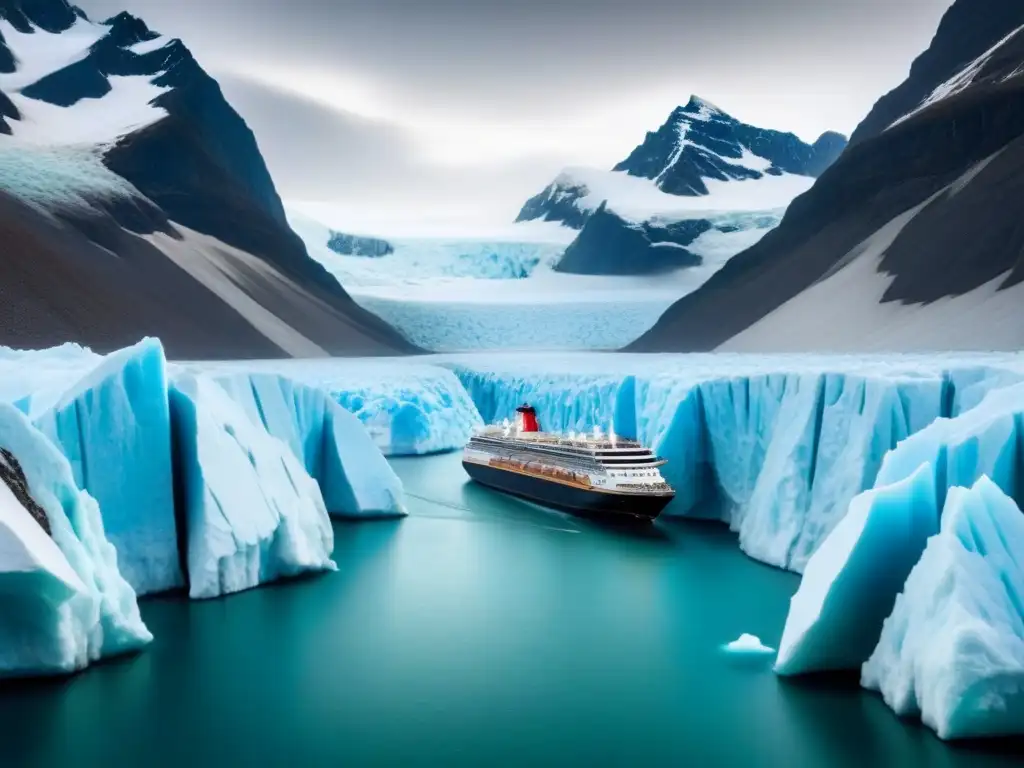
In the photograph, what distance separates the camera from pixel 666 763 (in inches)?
323

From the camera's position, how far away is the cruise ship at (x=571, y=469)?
1928 cm

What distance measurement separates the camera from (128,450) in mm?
12398

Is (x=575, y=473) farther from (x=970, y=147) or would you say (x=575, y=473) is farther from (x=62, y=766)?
(x=970, y=147)

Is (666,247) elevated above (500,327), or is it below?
above

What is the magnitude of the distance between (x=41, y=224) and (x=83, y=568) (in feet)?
137

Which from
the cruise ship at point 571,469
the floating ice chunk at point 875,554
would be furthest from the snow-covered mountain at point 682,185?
the floating ice chunk at point 875,554

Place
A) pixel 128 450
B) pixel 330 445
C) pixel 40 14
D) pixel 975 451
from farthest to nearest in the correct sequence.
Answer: pixel 40 14 → pixel 330 445 → pixel 128 450 → pixel 975 451

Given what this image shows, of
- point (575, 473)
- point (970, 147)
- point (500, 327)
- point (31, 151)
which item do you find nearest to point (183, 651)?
point (575, 473)

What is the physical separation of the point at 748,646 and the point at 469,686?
340 cm

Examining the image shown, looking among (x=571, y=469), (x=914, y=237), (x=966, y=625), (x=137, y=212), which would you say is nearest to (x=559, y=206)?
(x=137, y=212)

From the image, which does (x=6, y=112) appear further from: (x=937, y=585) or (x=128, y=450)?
(x=937, y=585)

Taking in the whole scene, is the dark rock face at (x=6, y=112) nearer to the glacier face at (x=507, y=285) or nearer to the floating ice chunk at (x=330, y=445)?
the glacier face at (x=507, y=285)

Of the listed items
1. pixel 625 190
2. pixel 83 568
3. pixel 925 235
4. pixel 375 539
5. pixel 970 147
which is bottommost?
pixel 375 539

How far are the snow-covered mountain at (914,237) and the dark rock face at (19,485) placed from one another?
88.7 feet
